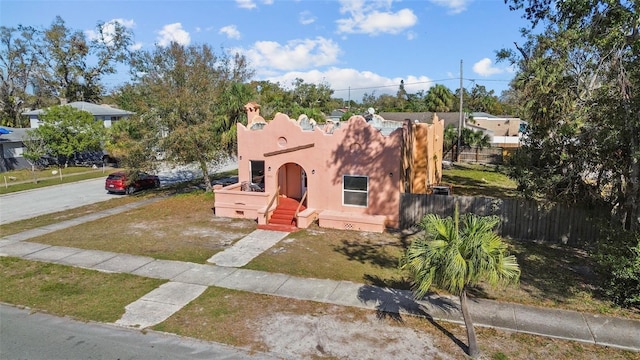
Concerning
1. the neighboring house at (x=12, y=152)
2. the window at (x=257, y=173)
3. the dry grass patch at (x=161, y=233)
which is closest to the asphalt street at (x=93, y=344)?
the dry grass patch at (x=161, y=233)

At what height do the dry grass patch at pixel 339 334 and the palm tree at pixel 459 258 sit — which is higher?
the palm tree at pixel 459 258

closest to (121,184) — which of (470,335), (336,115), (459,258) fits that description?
→ (470,335)

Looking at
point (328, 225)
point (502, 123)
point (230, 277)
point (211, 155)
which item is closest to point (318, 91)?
point (502, 123)

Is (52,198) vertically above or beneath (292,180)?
beneath

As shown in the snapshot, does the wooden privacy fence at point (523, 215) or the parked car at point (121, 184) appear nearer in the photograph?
the wooden privacy fence at point (523, 215)

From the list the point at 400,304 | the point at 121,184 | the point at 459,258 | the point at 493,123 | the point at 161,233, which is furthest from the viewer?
the point at 493,123

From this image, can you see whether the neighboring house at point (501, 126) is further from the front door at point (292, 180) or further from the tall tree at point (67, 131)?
the tall tree at point (67, 131)

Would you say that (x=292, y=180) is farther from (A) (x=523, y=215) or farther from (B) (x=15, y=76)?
(B) (x=15, y=76)
